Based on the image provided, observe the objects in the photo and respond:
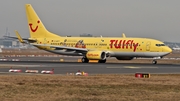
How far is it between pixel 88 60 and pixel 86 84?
124 ft

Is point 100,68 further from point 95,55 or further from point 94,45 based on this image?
point 94,45

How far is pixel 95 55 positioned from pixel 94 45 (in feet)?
13.3

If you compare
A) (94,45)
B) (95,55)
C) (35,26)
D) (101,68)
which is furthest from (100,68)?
(35,26)

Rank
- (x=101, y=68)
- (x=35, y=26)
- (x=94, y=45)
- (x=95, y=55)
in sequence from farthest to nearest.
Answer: (x=35, y=26) < (x=94, y=45) < (x=95, y=55) < (x=101, y=68)

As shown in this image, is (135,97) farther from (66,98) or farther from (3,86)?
(3,86)

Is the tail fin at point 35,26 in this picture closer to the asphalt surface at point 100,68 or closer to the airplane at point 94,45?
the airplane at point 94,45

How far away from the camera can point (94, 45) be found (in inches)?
2749

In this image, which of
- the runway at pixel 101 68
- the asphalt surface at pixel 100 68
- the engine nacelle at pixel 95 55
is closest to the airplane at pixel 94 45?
the engine nacelle at pixel 95 55

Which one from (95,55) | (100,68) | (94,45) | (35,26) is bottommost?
(100,68)

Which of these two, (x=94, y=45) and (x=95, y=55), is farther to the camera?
(x=94, y=45)

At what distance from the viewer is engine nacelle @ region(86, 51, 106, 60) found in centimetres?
6588

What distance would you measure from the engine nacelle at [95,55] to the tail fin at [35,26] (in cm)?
1043

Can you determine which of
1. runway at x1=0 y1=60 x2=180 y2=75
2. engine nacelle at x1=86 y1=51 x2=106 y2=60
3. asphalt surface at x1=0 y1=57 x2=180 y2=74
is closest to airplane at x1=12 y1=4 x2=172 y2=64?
engine nacelle at x1=86 y1=51 x2=106 y2=60

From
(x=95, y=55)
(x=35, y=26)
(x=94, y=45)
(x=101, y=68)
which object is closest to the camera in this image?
(x=101, y=68)
